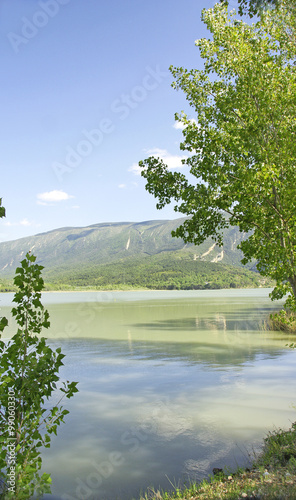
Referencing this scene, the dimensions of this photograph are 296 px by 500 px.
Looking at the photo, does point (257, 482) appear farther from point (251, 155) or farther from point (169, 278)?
point (169, 278)

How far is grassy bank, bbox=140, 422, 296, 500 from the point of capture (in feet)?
14.5

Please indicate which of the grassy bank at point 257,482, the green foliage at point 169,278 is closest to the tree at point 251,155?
the grassy bank at point 257,482

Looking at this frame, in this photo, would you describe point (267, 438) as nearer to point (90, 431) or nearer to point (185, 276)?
point (90, 431)

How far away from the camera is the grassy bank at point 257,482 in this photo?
442cm

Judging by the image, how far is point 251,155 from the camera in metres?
7.32

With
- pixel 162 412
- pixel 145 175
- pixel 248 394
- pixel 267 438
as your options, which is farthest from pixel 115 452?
pixel 145 175

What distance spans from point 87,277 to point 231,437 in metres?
172

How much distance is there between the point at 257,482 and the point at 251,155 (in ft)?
17.3

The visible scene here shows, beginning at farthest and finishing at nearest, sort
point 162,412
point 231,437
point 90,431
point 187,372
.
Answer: point 187,372 → point 162,412 → point 90,431 → point 231,437

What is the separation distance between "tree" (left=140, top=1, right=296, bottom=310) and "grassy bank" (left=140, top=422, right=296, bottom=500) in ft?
9.33

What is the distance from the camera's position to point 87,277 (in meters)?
177
